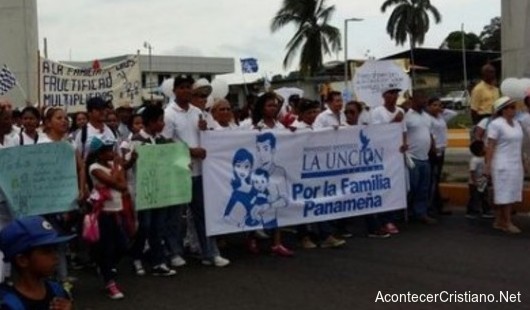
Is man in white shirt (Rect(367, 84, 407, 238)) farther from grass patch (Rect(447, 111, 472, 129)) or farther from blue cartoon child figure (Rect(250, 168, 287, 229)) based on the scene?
grass patch (Rect(447, 111, 472, 129))

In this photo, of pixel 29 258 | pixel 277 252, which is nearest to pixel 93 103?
pixel 277 252

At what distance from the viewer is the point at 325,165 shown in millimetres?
8867

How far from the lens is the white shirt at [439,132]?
10203mm

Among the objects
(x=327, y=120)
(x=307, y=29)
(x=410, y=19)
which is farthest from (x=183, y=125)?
(x=410, y=19)

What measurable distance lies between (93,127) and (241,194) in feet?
5.41

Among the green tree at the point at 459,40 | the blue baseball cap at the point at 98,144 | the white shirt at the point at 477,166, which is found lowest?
the white shirt at the point at 477,166

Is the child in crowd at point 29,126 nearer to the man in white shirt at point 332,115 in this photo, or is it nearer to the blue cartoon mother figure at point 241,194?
the blue cartoon mother figure at point 241,194

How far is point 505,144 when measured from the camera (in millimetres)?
8922

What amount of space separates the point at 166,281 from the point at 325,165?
2.65 m

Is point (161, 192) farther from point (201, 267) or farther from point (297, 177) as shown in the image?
point (297, 177)

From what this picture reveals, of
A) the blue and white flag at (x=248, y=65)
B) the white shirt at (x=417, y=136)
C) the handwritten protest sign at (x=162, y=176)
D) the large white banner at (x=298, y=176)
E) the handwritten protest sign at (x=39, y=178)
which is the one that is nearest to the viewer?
the handwritten protest sign at (x=39, y=178)

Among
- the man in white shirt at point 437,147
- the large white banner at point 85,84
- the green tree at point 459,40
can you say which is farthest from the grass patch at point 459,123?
the green tree at point 459,40

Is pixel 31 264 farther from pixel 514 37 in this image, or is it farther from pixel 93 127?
pixel 514 37

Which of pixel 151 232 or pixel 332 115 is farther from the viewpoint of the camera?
pixel 332 115
